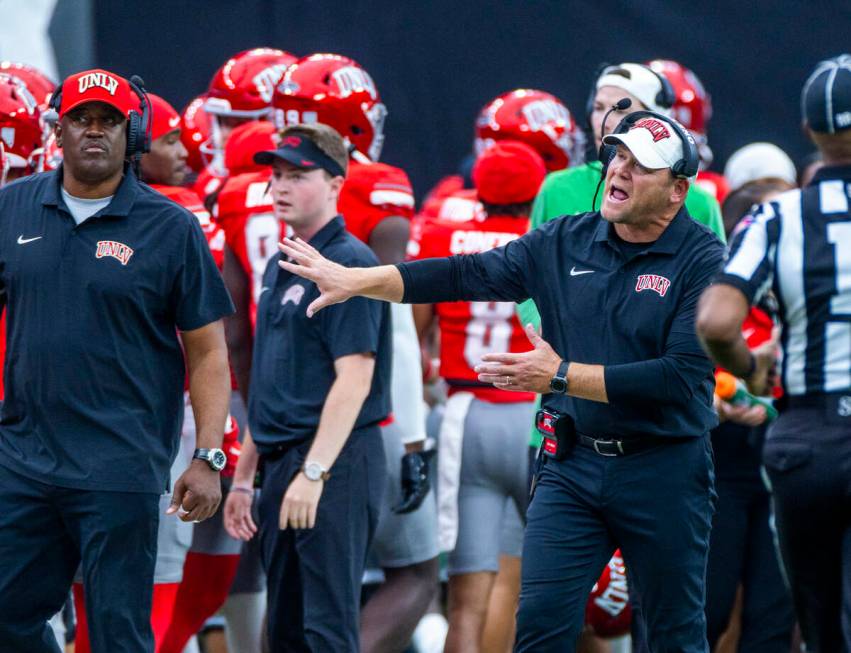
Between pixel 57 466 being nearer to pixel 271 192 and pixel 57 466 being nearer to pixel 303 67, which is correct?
pixel 271 192

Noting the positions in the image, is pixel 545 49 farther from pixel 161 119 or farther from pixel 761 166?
pixel 161 119

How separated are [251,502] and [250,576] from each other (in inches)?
30.5

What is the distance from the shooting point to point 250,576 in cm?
566

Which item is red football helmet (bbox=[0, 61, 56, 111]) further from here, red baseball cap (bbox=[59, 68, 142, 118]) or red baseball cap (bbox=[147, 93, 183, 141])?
red baseball cap (bbox=[59, 68, 142, 118])

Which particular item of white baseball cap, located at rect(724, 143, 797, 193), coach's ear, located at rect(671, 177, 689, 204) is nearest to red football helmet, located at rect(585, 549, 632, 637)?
coach's ear, located at rect(671, 177, 689, 204)

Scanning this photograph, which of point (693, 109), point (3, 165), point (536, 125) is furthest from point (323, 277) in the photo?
point (693, 109)

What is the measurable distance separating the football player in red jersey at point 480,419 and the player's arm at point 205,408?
167 cm

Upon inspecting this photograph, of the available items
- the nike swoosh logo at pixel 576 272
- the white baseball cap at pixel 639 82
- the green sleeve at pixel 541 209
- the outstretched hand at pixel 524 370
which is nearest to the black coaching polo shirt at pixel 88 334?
the outstretched hand at pixel 524 370

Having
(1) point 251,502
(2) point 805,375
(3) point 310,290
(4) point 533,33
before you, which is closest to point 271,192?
(3) point 310,290

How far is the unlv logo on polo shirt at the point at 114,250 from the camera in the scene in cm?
410

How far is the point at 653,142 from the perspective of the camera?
4.22 m

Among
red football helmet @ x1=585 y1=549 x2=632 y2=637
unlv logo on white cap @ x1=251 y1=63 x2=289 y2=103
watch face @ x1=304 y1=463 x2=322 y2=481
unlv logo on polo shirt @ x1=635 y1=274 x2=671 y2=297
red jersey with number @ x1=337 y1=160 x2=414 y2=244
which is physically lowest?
red football helmet @ x1=585 y1=549 x2=632 y2=637

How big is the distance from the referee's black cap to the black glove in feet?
6.25

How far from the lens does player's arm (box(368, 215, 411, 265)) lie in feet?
18.1
